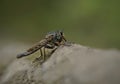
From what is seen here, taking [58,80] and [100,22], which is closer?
[58,80]

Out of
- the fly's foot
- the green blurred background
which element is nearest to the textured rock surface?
the fly's foot

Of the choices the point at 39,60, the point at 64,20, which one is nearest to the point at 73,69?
the point at 39,60

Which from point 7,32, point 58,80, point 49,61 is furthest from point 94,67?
point 7,32

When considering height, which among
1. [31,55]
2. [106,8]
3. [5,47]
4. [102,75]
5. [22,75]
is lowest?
[102,75]

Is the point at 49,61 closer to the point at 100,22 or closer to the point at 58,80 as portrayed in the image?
the point at 58,80

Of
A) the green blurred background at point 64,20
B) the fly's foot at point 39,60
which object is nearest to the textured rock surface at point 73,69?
the fly's foot at point 39,60

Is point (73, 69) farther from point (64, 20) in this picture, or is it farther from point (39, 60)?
point (64, 20)

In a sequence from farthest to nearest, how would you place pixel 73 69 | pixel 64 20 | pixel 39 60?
pixel 64 20, pixel 39 60, pixel 73 69
